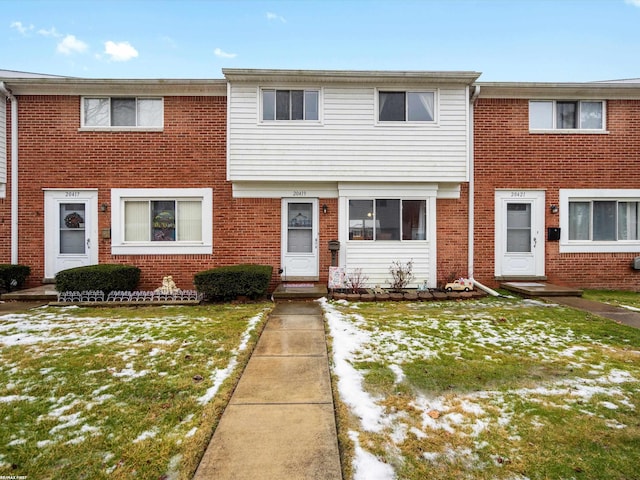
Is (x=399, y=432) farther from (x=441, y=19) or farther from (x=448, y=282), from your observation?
(x=441, y=19)

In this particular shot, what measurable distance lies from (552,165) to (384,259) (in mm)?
5418

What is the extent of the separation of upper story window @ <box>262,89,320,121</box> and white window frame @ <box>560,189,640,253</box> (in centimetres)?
730

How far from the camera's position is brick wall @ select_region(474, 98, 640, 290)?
378 inches

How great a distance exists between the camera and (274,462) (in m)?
2.47

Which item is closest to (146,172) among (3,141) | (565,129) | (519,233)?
(3,141)

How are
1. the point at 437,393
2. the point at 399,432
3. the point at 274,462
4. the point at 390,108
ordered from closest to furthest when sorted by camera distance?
the point at 274,462 < the point at 399,432 < the point at 437,393 < the point at 390,108

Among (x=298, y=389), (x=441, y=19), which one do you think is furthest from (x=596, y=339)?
(x=441, y=19)

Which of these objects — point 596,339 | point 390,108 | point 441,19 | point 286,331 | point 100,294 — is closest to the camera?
point 596,339

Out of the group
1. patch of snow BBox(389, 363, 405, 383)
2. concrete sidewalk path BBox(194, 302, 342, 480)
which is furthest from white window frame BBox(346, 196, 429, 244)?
patch of snow BBox(389, 363, 405, 383)

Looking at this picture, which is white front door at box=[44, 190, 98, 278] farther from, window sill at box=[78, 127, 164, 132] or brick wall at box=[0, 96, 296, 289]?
window sill at box=[78, 127, 164, 132]

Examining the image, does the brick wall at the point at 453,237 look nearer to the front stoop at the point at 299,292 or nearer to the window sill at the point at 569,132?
the window sill at the point at 569,132

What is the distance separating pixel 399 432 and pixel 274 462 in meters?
1.04

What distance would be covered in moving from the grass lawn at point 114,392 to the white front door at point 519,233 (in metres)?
7.35

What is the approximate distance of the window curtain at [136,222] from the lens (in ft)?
31.2
